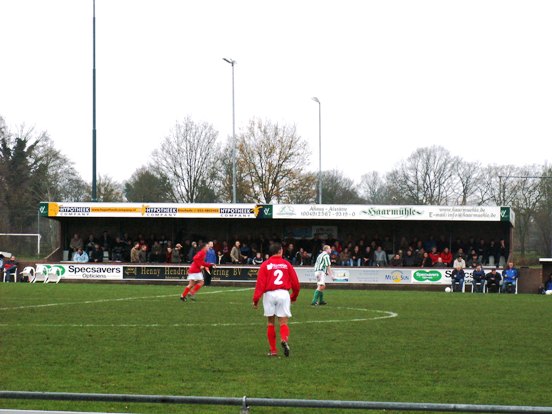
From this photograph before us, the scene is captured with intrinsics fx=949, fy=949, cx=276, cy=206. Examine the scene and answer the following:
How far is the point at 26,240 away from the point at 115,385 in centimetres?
5777

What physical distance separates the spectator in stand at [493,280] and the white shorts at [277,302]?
2805 centimetres

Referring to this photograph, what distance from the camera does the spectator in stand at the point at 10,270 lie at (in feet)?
148

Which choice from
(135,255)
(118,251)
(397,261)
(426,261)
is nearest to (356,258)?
(397,261)

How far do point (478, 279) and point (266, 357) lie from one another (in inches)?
1115

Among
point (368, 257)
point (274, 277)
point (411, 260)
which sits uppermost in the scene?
point (368, 257)

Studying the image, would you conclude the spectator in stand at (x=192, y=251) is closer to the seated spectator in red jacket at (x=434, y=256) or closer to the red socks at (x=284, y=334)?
the seated spectator in red jacket at (x=434, y=256)

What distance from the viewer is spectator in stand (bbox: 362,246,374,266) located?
45.6 m

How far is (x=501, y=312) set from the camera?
24953 millimetres

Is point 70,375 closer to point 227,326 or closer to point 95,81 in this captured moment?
point 227,326

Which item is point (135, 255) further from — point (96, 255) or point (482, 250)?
point (482, 250)

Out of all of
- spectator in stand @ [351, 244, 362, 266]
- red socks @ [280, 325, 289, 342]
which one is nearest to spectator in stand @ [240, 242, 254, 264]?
spectator in stand @ [351, 244, 362, 266]

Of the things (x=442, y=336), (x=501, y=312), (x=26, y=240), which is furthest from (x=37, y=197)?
(x=442, y=336)

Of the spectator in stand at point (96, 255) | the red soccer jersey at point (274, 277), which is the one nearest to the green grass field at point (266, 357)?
the red soccer jersey at point (274, 277)

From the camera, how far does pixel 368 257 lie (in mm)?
46562
